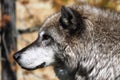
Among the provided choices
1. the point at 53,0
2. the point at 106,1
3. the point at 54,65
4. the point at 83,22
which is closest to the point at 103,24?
the point at 83,22

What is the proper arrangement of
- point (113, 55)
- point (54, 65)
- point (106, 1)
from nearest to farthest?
point (113, 55) → point (54, 65) → point (106, 1)

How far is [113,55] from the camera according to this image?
672 cm

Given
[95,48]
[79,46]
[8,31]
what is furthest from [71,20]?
[8,31]

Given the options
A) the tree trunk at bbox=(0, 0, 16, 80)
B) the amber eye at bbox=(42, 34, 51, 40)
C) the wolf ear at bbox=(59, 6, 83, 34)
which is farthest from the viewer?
the tree trunk at bbox=(0, 0, 16, 80)

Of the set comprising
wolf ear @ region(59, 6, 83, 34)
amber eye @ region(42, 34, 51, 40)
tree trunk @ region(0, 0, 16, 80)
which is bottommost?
tree trunk @ region(0, 0, 16, 80)

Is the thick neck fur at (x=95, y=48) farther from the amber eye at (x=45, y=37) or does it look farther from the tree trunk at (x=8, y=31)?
the tree trunk at (x=8, y=31)

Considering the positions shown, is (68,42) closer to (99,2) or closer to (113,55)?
(113,55)

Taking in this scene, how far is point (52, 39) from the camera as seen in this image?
711 cm

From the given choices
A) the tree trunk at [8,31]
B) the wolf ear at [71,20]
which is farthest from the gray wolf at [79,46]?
the tree trunk at [8,31]

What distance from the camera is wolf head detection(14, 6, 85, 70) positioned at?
6938 mm

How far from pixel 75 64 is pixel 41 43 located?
1.95 ft

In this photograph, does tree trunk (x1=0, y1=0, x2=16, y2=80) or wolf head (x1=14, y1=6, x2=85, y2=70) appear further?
tree trunk (x1=0, y1=0, x2=16, y2=80)

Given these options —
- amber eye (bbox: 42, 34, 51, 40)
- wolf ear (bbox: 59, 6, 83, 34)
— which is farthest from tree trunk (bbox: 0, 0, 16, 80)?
wolf ear (bbox: 59, 6, 83, 34)

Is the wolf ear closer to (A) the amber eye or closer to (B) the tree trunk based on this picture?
(A) the amber eye
